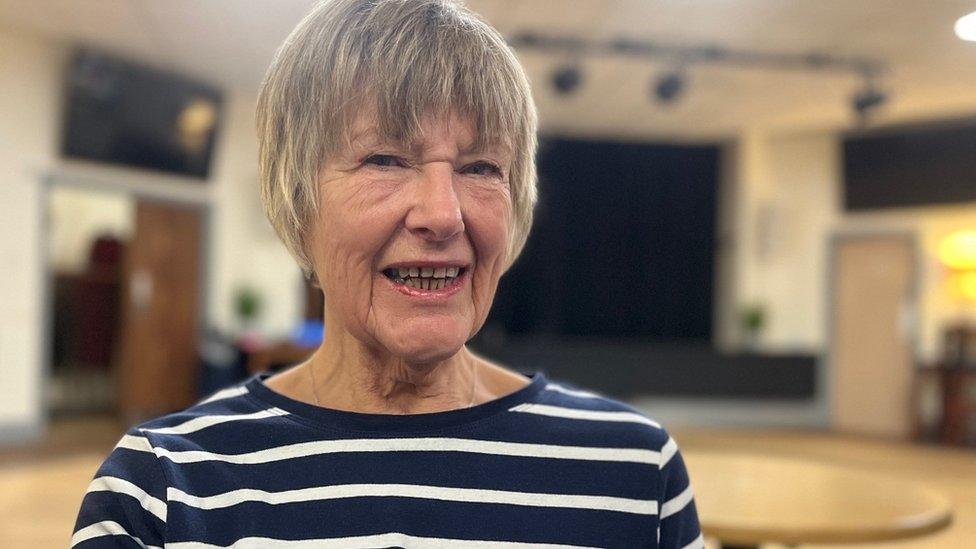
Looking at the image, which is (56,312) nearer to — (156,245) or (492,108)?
(156,245)

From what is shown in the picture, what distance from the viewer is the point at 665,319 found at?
997 cm

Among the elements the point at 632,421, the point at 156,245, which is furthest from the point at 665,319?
the point at 632,421

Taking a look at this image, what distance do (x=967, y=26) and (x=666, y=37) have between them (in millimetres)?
2093

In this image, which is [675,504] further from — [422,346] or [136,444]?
[136,444]

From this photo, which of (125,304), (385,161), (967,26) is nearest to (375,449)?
(385,161)

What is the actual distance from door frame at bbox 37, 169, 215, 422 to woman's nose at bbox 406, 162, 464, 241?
22.3 ft

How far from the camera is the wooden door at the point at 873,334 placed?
343 inches

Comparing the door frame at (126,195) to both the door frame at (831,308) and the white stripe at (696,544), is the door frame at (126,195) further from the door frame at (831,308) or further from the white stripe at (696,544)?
the white stripe at (696,544)

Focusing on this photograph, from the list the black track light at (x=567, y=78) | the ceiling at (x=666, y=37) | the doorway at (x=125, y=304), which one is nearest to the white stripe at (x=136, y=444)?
the ceiling at (x=666, y=37)

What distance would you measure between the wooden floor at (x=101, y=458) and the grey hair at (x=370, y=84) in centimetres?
255

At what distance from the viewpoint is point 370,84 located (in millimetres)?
836

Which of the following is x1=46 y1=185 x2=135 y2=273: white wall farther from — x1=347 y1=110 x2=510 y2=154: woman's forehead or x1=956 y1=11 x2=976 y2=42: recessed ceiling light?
x1=347 y1=110 x2=510 y2=154: woman's forehead

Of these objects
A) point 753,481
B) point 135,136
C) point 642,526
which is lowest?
point 753,481

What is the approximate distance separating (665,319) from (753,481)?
792 cm
